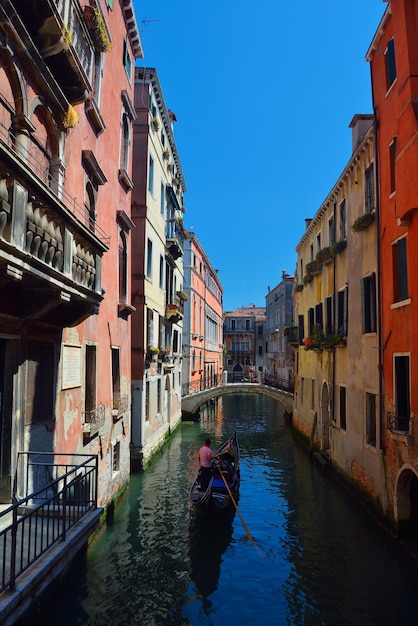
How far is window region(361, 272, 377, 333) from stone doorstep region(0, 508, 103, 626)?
24.1 feet

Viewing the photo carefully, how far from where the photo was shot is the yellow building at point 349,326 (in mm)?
10609

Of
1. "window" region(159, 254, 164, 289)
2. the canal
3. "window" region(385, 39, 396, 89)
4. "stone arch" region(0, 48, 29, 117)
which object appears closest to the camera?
"stone arch" region(0, 48, 29, 117)

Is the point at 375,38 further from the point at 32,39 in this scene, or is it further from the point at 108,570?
the point at 108,570

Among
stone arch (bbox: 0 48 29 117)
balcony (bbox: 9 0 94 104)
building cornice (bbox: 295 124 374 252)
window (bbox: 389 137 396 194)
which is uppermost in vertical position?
building cornice (bbox: 295 124 374 252)

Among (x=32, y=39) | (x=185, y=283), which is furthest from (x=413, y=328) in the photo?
(x=185, y=283)

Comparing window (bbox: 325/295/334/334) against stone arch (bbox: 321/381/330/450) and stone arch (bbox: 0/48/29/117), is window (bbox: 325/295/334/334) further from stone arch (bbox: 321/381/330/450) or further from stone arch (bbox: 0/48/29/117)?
stone arch (bbox: 0/48/29/117)

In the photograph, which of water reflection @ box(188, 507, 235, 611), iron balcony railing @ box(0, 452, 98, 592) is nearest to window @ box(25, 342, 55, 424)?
iron balcony railing @ box(0, 452, 98, 592)

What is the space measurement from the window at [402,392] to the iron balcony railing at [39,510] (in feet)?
18.0

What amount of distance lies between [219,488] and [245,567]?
267 cm

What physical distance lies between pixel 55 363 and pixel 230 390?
69.6 feet

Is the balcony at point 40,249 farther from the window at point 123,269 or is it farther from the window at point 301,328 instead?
the window at point 301,328

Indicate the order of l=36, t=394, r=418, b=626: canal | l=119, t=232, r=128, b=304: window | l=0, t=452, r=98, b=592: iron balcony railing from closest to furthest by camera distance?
l=0, t=452, r=98, b=592: iron balcony railing → l=36, t=394, r=418, b=626: canal → l=119, t=232, r=128, b=304: window

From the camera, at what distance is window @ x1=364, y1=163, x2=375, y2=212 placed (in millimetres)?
11156

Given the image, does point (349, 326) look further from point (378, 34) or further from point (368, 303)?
point (378, 34)
